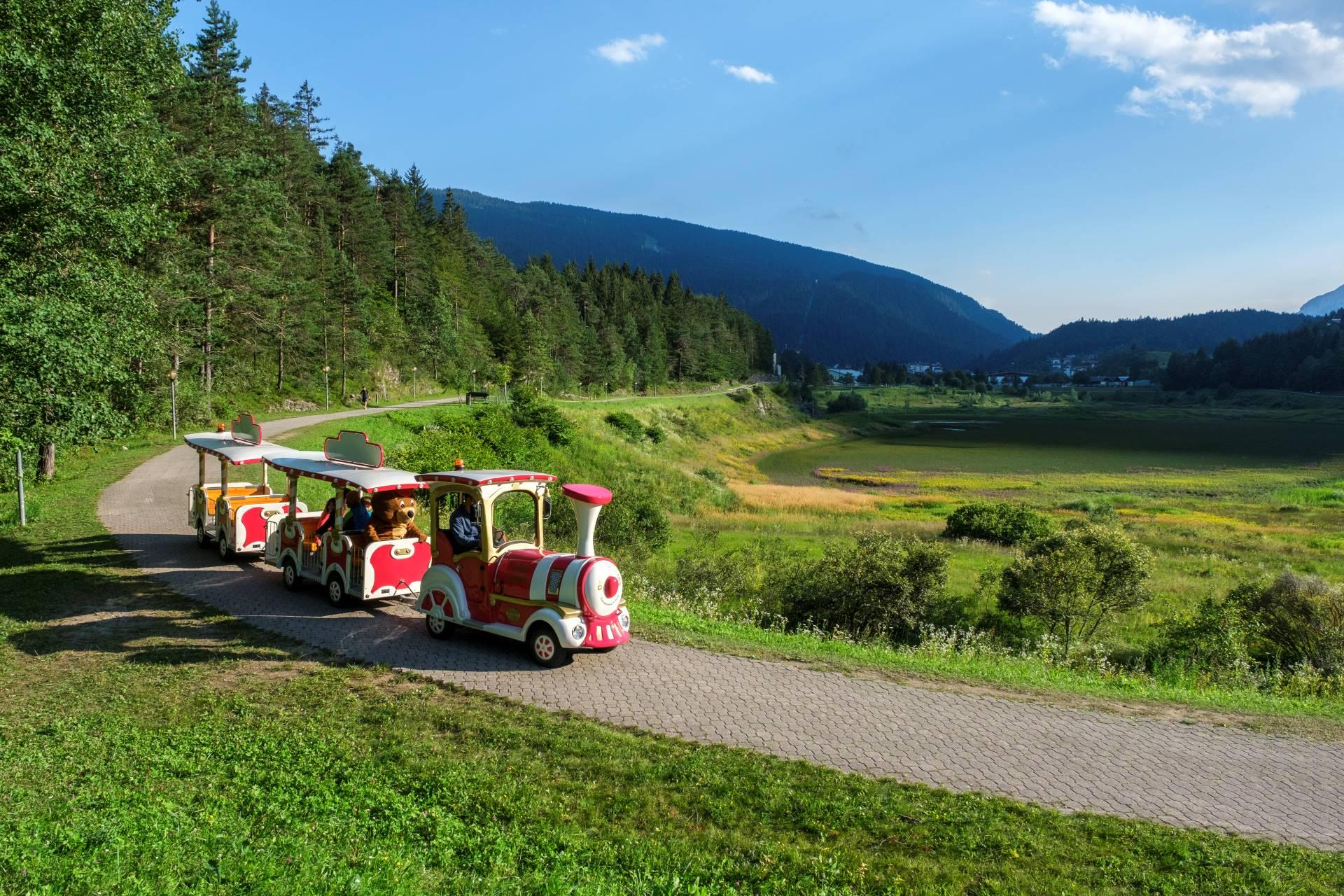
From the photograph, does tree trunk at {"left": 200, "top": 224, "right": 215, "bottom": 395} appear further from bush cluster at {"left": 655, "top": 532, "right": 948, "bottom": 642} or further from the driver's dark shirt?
the driver's dark shirt

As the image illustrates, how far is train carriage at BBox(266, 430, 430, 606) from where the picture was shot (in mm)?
12883

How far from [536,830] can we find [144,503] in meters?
20.7

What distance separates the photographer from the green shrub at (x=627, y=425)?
6331cm

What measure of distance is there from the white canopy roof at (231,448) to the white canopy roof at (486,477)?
6.43m

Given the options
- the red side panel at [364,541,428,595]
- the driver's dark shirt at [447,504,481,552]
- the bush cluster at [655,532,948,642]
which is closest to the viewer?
the driver's dark shirt at [447,504,481,552]

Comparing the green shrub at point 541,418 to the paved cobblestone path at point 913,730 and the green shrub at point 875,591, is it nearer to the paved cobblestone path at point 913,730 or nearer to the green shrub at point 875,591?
the green shrub at point 875,591

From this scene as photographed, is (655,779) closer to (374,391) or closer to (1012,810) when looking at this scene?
(1012,810)

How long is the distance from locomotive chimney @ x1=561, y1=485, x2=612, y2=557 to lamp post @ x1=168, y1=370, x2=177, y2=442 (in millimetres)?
29932

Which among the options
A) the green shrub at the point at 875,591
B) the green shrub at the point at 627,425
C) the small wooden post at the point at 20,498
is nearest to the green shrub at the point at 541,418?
the green shrub at the point at 627,425

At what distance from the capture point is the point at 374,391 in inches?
2297

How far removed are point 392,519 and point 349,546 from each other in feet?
2.88

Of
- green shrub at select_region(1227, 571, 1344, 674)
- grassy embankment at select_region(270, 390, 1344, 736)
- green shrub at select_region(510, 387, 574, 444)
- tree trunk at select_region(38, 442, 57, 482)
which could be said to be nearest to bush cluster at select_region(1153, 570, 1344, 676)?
green shrub at select_region(1227, 571, 1344, 674)

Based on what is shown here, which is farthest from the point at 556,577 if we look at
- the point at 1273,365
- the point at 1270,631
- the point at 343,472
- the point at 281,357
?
the point at 1273,365

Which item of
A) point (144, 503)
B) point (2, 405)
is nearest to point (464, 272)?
point (144, 503)
